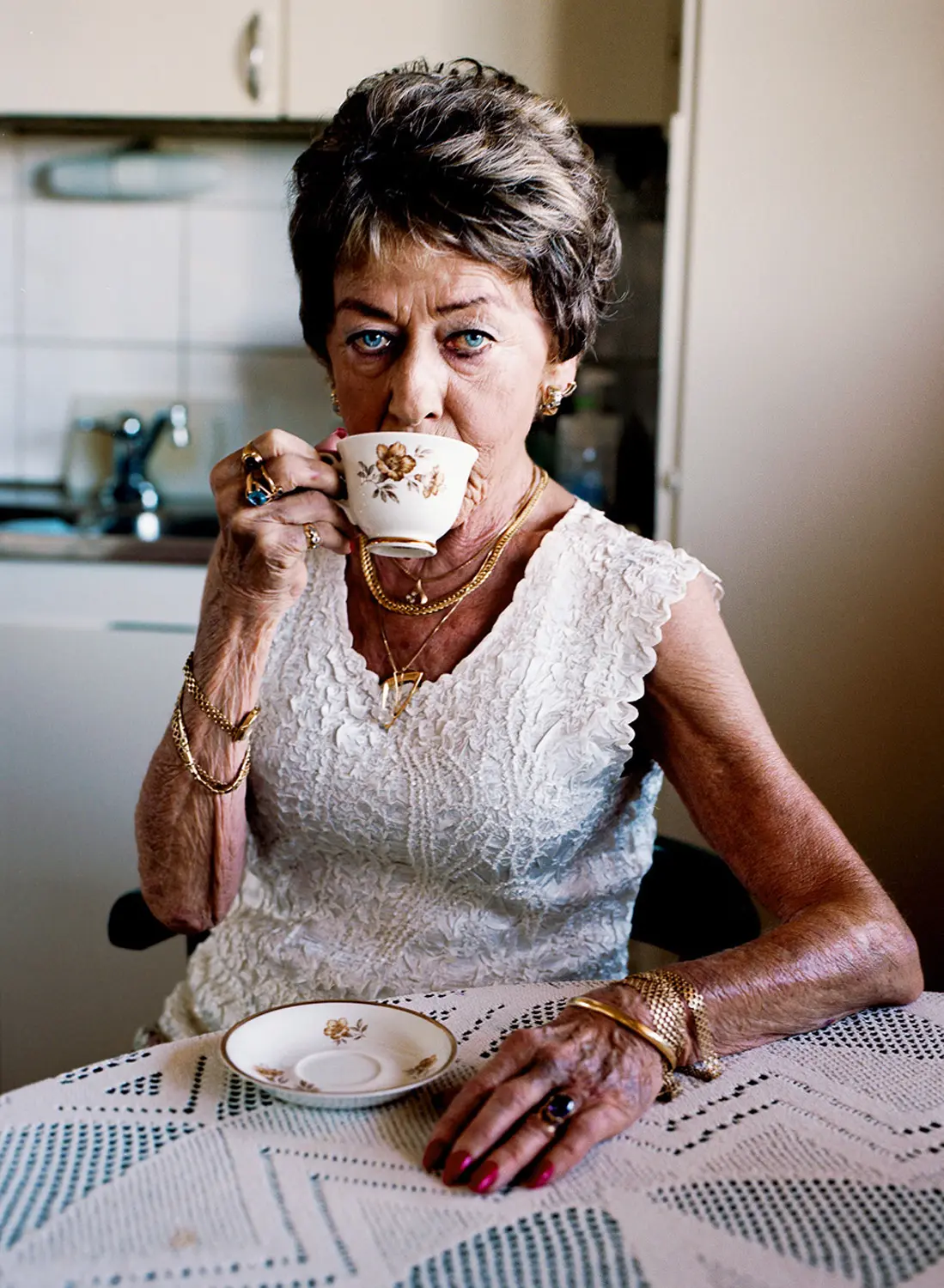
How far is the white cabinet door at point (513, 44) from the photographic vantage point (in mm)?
2342

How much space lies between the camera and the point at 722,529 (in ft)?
6.84

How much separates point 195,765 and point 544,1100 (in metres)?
0.53

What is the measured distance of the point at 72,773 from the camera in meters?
2.27

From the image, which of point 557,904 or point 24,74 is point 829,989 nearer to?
point 557,904

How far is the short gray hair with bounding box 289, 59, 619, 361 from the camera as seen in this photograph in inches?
45.1

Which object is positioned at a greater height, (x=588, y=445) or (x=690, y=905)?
(x=588, y=445)

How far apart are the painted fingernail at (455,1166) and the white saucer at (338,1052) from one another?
69 mm

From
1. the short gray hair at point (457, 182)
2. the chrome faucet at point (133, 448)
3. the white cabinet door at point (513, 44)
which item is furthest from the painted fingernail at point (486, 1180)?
the chrome faucet at point (133, 448)

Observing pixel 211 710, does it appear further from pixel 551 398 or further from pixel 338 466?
pixel 551 398

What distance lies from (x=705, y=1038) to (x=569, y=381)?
746 mm

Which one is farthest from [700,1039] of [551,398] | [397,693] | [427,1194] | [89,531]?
[89,531]

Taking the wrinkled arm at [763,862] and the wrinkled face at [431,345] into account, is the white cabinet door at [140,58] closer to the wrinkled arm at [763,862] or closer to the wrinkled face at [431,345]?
the wrinkled face at [431,345]

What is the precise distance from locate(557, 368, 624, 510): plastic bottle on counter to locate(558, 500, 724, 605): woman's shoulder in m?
1.29

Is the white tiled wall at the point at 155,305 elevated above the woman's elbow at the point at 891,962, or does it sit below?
above
